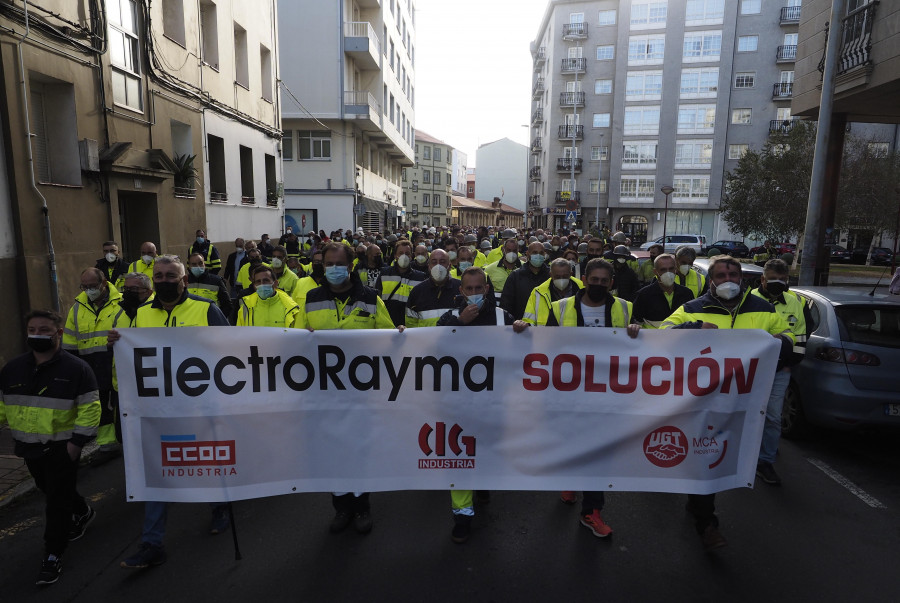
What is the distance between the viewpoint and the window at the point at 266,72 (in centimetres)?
1892

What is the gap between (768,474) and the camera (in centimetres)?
494

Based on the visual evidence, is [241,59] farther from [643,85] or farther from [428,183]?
[428,183]

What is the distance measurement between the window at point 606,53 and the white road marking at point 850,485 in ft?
178

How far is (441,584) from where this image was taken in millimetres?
3465

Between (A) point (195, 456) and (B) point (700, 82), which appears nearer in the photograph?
(A) point (195, 456)

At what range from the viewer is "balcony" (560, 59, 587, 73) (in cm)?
5328

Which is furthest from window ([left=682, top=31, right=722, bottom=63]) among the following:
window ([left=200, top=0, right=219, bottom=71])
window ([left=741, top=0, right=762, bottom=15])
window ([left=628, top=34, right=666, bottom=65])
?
window ([left=200, top=0, right=219, bottom=71])

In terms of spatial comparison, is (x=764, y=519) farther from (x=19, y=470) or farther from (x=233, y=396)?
(x=19, y=470)

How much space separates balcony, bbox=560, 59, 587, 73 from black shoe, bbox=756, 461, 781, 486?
176ft

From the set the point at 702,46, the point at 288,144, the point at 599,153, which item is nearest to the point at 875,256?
the point at 702,46

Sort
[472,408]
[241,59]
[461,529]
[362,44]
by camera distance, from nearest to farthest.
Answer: [472,408] → [461,529] → [241,59] → [362,44]

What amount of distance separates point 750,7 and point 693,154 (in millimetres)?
12148

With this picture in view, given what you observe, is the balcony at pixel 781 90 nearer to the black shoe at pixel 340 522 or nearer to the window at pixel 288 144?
the window at pixel 288 144

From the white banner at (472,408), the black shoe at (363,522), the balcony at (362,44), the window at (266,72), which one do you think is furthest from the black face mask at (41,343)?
the balcony at (362,44)
